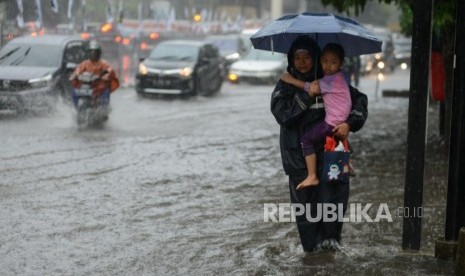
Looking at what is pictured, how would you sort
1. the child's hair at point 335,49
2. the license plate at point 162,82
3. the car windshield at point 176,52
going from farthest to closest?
the car windshield at point 176,52 < the license plate at point 162,82 < the child's hair at point 335,49

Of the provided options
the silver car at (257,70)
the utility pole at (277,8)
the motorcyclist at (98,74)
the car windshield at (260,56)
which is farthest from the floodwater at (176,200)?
the utility pole at (277,8)

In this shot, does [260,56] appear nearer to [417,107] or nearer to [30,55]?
[30,55]

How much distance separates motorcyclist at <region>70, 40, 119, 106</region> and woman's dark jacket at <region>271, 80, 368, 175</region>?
35.4ft

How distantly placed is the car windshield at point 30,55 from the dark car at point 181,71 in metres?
5.20

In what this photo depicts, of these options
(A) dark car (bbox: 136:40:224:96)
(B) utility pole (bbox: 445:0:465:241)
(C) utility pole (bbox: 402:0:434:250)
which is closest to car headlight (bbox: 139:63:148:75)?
(A) dark car (bbox: 136:40:224:96)

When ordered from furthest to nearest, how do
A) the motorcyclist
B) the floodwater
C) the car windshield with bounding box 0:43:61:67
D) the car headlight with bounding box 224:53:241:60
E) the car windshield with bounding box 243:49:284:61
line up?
the car headlight with bounding box 224:53:241:60 → the car windshield with bounding box 243:49:284:61 → the car windshield with bounding box 0:43:61:67 → the motorcyclist → the floodwater

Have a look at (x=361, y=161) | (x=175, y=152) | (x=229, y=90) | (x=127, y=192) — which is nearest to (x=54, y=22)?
(x=229, y=90)

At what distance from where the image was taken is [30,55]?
20047mm

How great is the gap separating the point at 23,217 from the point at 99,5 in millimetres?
26226

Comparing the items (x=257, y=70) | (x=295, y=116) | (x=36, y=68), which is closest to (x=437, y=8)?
(x=295, y=116)

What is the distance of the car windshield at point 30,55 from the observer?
19641 mm

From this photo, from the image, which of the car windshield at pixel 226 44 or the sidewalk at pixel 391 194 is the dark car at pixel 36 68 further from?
the car windshield at pixel 226 44

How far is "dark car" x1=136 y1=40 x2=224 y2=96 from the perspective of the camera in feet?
83.0

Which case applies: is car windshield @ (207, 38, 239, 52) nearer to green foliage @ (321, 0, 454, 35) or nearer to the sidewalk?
the sidewalk
